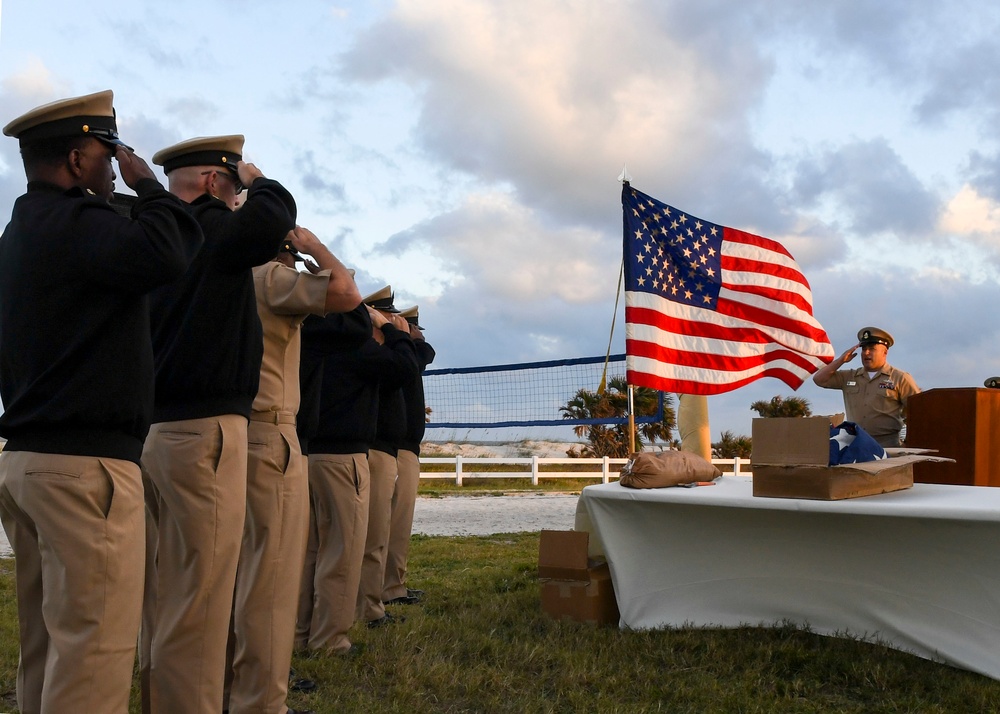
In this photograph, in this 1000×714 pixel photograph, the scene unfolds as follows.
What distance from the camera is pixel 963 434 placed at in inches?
232

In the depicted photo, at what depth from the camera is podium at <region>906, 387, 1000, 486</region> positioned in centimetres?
583

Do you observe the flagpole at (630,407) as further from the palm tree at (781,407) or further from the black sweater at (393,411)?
the palm tree at (781,407)

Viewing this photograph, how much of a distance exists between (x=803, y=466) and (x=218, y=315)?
2722 mm

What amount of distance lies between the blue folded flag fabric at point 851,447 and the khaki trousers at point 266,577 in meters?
2.54

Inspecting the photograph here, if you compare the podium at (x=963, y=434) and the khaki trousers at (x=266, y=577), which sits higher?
the podium at (x=963, y=434)

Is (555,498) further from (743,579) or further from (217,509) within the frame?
(217,509)

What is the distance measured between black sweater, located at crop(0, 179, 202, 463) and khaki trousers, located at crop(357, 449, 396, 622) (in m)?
3.09

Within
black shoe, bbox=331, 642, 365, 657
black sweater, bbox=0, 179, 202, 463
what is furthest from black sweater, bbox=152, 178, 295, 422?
black shoe, bbox=331, 642, 365, 657

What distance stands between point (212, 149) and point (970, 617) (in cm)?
376

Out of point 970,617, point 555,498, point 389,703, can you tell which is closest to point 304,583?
point 389,703

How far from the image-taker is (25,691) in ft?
8.57

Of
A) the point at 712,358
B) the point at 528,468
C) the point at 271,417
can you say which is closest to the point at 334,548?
the point at 271,417

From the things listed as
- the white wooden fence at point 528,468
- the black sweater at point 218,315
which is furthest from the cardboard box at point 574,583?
the white wooden fence at point 528,468

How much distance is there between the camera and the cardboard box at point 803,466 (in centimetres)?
401
